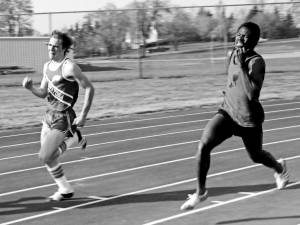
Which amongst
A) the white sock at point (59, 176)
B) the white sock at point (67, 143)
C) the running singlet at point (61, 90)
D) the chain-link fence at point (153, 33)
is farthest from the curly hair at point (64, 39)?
the chain-link fence at point (153, 33)

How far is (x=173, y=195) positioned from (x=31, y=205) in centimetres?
158

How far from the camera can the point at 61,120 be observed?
7066 millimetres

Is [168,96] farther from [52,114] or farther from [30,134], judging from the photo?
[52,114]

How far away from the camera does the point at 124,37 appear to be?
25.8 metres

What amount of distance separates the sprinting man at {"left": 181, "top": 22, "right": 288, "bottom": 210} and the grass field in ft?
30.3

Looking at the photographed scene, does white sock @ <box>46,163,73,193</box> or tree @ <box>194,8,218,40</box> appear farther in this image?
tree @ <box>194,8,218,40</box>

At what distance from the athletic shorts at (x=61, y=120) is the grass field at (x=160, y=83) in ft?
26.7

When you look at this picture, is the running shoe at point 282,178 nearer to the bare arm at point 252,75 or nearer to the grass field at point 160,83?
the bare arm at point 252,75

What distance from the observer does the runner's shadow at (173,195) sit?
724 cm

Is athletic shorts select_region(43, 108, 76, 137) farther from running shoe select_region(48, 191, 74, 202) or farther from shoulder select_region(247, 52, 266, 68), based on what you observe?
shoulder select_region(247, 52, 266, 68)

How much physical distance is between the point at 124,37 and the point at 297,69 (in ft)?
24.4

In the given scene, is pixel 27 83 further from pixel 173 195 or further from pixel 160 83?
pixel 160 83

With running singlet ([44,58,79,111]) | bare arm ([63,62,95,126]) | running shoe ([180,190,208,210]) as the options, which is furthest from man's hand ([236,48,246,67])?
running singlet ([44,58,79,111])

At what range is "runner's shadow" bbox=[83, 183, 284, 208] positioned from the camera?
23.7ft
